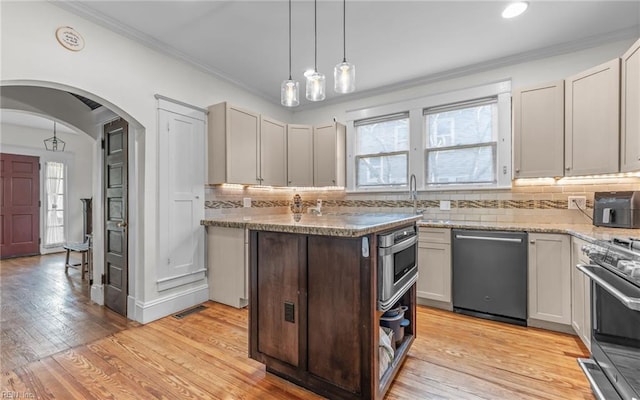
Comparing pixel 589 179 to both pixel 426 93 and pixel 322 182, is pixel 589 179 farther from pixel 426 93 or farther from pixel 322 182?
pixel 322 182

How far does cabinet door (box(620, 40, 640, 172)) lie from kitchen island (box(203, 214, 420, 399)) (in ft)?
6.42

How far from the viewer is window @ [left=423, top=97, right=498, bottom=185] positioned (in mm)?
3504

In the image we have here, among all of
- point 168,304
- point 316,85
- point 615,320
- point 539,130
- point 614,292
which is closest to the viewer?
point 614,292

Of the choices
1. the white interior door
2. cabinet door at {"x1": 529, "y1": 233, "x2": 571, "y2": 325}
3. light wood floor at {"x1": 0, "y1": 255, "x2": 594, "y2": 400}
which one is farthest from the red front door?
cabinet door at {"x1": 529, "y1": 233, "x2": 571, "y2": 325}

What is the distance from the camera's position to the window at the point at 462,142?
3.50 meters

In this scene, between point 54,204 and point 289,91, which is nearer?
point 289,91

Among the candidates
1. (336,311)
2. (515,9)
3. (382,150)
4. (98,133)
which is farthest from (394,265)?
(98,133)

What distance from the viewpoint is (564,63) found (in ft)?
10.1

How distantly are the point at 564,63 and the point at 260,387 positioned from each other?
163 inches

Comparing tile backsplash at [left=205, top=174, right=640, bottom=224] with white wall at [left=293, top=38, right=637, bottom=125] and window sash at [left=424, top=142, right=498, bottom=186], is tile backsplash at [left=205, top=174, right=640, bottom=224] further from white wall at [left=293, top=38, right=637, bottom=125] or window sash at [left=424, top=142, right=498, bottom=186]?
white wall at [left=293, top=38, right=637, bottom=125]

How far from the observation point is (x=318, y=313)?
5.61 ft

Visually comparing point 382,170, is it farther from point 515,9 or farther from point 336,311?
point 336,311

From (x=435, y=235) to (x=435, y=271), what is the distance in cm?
39

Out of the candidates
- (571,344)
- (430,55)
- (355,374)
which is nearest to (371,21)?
(430,55)
